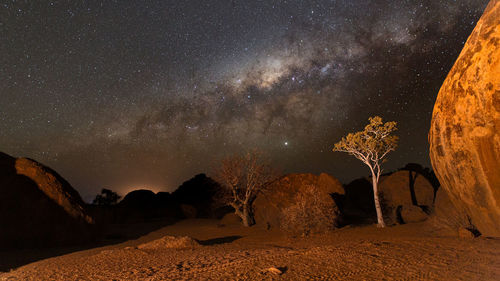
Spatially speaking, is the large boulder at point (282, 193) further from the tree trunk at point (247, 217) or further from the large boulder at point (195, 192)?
the large boulder at point (195, 192)

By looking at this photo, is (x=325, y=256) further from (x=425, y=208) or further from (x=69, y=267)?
(x=425, y=208)

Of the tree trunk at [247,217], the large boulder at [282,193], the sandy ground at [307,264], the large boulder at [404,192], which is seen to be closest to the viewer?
the sandy ground at [307,264]

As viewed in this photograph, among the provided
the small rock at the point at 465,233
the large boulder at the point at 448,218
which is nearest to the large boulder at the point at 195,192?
the large boulder at the point at 448,218

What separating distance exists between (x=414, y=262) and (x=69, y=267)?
370 inches

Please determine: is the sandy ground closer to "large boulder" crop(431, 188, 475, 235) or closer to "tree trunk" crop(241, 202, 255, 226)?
"large boulder" crop(431, 188, 475, 235)

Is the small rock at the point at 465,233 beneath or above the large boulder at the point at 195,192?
beneath

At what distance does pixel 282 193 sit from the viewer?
21250 mm

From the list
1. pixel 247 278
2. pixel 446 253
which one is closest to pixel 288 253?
pixel 247 278

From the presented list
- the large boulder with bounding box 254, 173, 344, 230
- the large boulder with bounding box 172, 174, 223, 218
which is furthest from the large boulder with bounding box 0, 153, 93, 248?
the large boulder with bounding box 172, 174, 223, 218

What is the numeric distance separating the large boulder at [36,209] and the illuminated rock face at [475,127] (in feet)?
56.0

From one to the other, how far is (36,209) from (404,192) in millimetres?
22848

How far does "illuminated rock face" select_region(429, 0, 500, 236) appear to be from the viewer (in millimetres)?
8820

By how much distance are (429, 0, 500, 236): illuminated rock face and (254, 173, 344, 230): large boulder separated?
29.2 ft

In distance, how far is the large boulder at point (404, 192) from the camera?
2233 cm
